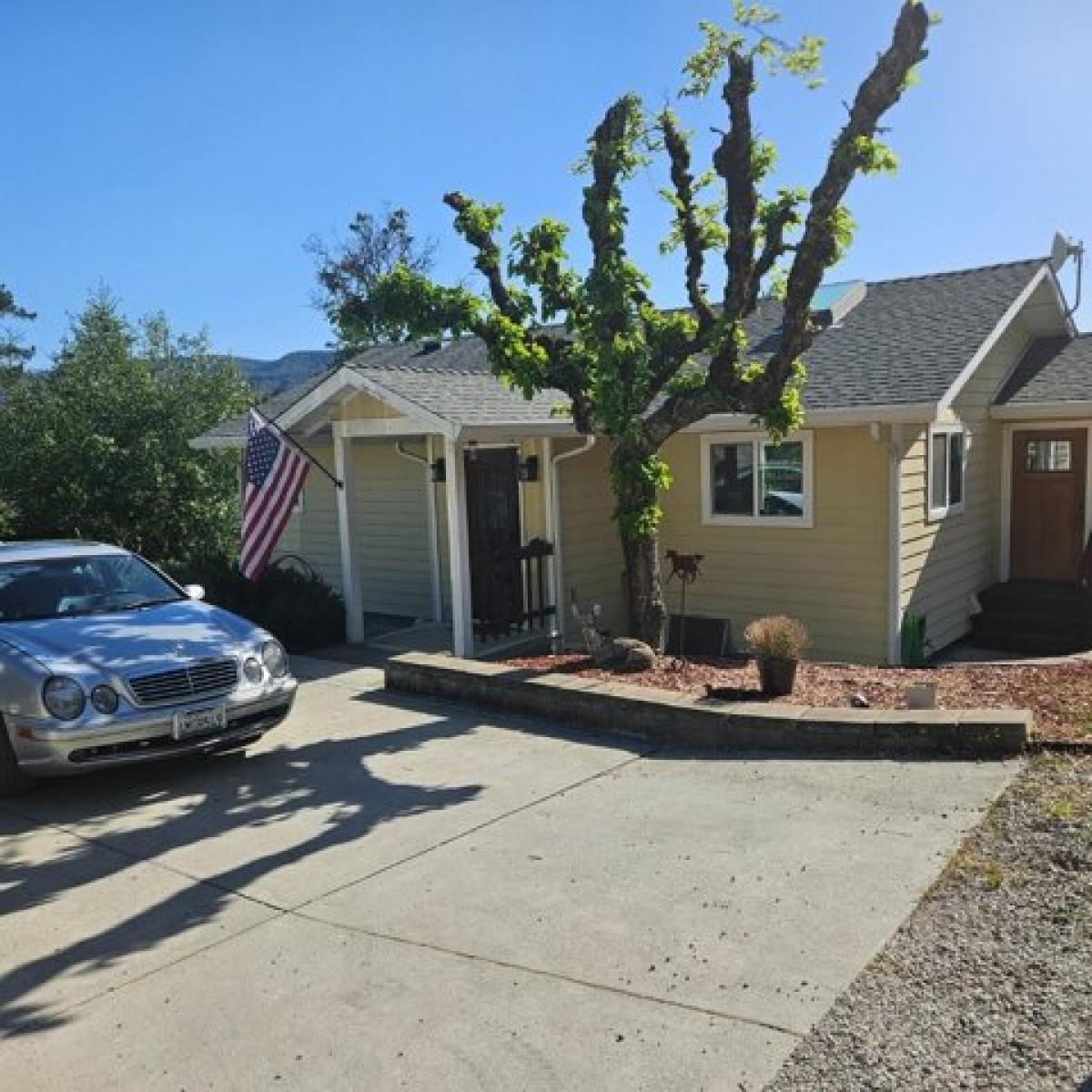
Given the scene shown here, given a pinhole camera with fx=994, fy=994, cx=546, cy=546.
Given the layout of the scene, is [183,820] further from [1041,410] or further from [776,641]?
[1041,410]

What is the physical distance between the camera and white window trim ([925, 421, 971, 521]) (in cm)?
1126

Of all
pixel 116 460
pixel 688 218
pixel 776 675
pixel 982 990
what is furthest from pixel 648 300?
pixel 116 460

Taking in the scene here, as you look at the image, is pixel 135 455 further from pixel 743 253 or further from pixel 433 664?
pixel 743 253

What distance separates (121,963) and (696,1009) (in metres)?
2.45

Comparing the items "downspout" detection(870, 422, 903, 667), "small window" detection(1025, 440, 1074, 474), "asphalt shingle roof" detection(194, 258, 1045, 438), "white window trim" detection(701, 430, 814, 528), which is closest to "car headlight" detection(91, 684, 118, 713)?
"asphalt shingle roof" detection(194, 258, 1045, 438)

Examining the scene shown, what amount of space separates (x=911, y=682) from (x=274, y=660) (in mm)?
5140

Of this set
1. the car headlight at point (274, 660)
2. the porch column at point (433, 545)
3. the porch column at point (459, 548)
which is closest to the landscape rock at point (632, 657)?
the porch column at point (459, 548)

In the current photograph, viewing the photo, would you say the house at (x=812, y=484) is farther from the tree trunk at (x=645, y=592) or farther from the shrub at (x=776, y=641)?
the shrub at (x=776, y=641)

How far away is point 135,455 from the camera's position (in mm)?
15984

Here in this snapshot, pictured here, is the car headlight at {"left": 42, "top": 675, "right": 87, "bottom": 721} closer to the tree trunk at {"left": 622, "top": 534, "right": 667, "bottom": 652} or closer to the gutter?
the tree trunk at {"left": 622, "top": 534, "right": 667, "bottom": 652}

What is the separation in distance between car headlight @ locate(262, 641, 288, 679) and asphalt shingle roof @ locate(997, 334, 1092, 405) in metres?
9.82

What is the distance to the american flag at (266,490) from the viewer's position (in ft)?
34.6

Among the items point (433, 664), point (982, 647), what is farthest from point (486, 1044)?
point (982, 647)

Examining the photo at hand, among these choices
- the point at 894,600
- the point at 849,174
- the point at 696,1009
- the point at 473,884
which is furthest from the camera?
the point at 894,600
